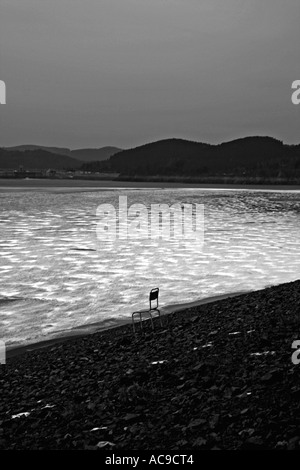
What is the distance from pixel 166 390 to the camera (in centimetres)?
597

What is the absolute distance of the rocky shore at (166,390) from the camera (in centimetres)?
483

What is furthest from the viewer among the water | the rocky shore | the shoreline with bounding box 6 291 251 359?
the water

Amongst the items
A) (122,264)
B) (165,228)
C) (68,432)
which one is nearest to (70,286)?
(122,264)

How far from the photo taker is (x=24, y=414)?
5.93 meters

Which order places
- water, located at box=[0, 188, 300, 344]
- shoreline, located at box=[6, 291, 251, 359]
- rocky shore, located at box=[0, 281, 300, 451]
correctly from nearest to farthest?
rocky shore, located at box=[0, 281, 300, 451]
shoreline, located at box=[6, 291, 251, 359]
water, located at box=[0, 188, 300, 344]

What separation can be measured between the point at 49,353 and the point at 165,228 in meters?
25.0

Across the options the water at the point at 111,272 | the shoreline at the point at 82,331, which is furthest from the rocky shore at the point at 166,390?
the water at the point at 111,272

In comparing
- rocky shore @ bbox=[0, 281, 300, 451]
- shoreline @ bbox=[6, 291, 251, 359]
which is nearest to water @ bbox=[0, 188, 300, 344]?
shoreline @ bbox=[6, 291, 251, 359]

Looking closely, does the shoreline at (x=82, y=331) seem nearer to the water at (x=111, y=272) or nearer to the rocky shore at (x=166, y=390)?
the water at (x=111, y=272)

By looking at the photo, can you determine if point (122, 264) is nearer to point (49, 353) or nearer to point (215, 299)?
point (215, 299)

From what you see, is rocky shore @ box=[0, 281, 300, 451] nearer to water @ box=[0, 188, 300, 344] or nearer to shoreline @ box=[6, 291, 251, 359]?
shoreline @ box=[6, 291, 251, 359]

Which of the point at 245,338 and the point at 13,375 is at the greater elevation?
the point at 245,338

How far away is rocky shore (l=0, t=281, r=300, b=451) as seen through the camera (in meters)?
4.83

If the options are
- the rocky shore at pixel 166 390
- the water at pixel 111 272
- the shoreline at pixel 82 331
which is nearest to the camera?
the rocky shore at pixel 166 390
